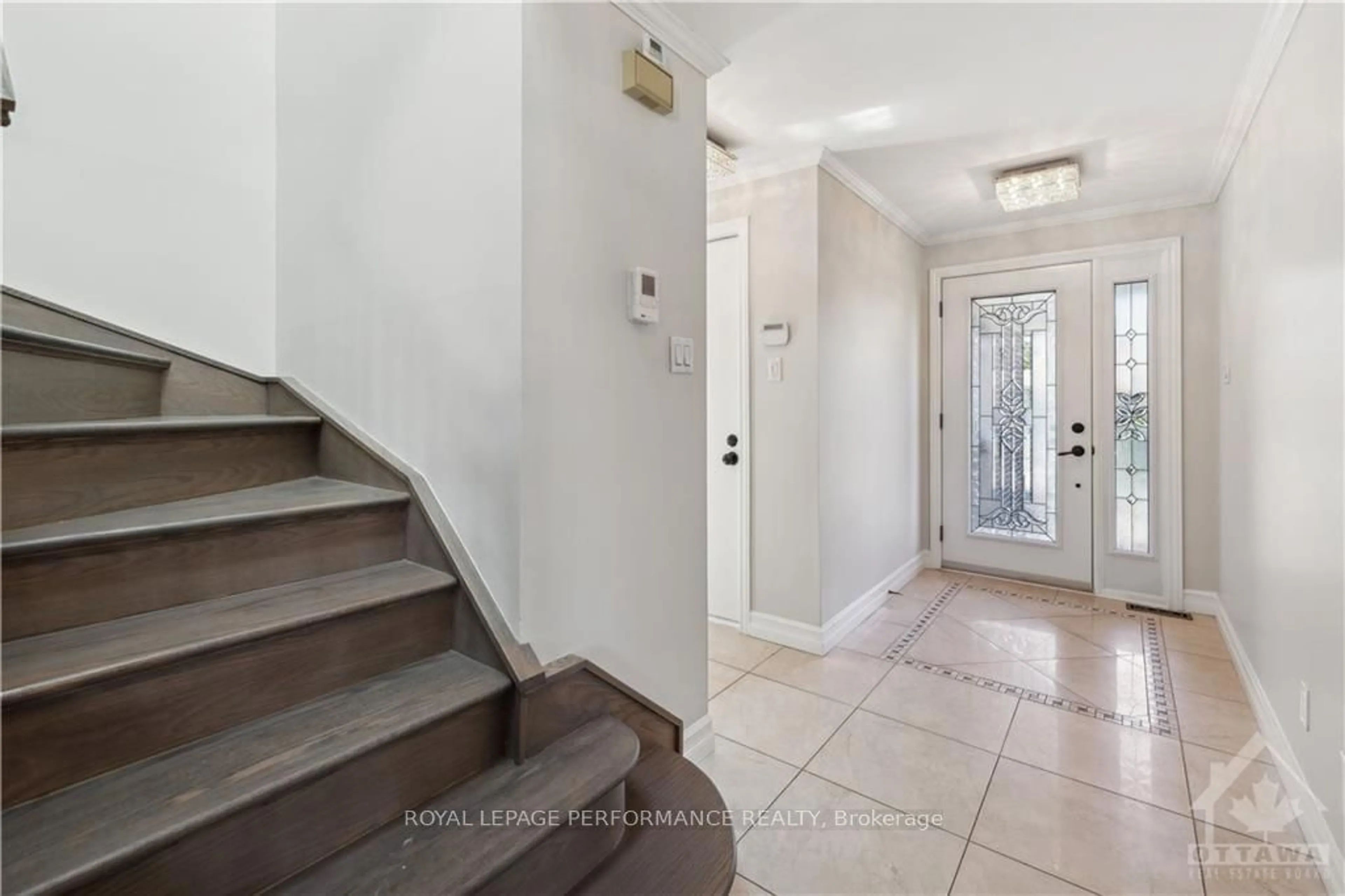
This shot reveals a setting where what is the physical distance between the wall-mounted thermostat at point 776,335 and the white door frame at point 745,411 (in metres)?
0.10

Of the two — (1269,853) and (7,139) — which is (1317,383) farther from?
(7,139)

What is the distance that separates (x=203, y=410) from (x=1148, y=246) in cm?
476

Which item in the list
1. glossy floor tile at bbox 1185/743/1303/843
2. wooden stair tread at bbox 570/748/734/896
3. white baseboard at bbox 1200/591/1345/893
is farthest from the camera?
glossy floor tile at bbox 1185/743/1303/843

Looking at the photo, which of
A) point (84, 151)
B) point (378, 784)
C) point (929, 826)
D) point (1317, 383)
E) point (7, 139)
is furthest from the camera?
point (84, 151)

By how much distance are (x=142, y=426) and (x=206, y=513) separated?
317 millimetres

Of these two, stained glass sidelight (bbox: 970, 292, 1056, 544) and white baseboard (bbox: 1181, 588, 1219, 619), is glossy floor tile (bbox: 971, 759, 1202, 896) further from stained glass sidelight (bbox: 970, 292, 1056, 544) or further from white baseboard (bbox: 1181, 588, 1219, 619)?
stained glass sidelight (bbox: 970, 292, 1056, 544)

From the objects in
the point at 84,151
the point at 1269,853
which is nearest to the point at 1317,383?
the point at 1269,853

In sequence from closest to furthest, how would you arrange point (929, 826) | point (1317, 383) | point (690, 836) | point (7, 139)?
point (690, 836) → point (1317, 383) → point (929, 826) → point (7, 139)

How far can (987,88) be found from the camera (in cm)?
239

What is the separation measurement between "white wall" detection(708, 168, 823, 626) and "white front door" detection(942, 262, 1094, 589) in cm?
186

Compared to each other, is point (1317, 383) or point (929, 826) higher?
point (1317, 383)

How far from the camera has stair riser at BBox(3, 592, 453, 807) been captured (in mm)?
980

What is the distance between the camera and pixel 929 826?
5.76ft

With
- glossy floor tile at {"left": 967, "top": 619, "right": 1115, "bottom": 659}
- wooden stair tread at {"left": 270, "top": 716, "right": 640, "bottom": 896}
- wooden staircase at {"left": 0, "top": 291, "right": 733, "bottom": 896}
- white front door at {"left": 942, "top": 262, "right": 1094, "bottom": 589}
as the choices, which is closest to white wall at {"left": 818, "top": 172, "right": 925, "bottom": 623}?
white front door at {"left": 942, "top": 262, "right": 1094, "bottom": 589}
